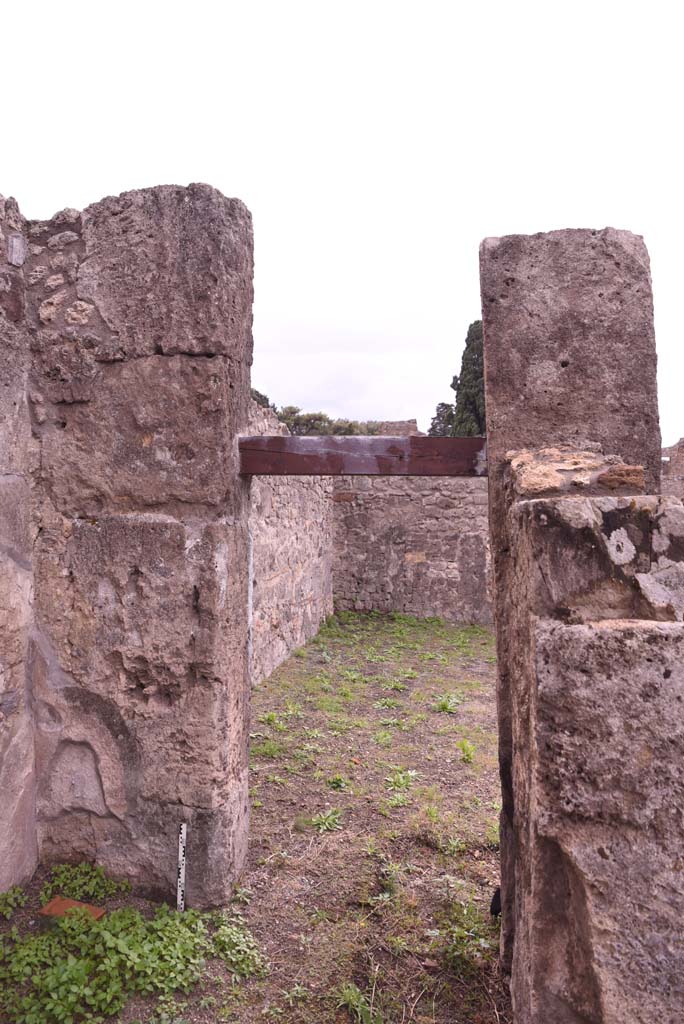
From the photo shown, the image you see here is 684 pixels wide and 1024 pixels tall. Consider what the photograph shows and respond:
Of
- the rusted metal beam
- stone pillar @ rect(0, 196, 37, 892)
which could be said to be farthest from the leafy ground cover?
the rusted metal beam

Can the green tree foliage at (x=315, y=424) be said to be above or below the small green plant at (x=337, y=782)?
above

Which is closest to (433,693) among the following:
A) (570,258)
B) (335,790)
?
(335,790)

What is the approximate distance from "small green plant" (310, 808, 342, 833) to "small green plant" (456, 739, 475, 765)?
1.21 m

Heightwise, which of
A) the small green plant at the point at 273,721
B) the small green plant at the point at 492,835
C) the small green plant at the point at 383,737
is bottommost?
the small green plant at the point at 492,835

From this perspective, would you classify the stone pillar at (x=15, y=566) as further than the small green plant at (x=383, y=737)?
No

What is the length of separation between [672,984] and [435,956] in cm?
146

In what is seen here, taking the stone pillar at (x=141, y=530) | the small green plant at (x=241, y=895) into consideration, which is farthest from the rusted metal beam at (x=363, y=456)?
the small green plant at (x=241, y=895)

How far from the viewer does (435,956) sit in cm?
260

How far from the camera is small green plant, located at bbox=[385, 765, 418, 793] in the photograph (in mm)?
4137

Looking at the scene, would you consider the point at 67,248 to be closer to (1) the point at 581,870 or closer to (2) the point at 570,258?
(2) the point at 570,258

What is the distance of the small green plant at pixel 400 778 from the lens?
414 cm

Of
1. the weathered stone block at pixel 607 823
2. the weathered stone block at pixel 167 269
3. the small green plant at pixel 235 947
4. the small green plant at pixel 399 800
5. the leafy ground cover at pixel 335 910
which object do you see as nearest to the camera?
the weathered stone block at pixel 607 823

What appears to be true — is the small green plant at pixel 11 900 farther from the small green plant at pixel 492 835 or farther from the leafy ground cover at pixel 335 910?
the small green plant at pixel 492 835

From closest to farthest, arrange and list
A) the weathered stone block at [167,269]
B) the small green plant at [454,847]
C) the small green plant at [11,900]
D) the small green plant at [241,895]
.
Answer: the small green plant at [11,900], the weathered stone block at [167,269], the small green plant at [241,895], the small green plant at [454,847]
